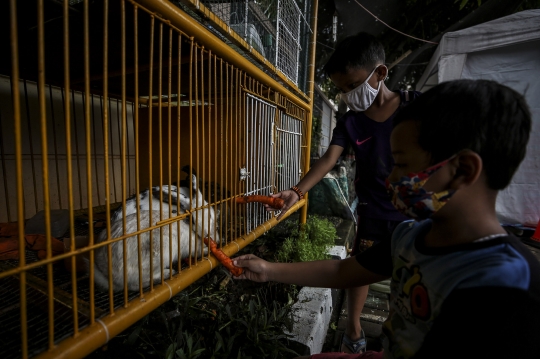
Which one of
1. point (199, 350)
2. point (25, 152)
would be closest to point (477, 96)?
point (199, 350)

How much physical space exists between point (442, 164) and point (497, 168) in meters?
0.14

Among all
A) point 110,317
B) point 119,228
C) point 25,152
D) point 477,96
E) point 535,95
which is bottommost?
point 110,317

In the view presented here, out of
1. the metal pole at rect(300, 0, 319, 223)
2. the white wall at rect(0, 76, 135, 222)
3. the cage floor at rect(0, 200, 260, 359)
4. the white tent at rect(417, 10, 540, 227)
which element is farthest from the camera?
the white tent at rect(417, 10, 540, 227)

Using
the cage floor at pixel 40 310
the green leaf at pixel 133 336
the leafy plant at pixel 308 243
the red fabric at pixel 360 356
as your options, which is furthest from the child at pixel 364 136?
the cage floor at pixel 40 310

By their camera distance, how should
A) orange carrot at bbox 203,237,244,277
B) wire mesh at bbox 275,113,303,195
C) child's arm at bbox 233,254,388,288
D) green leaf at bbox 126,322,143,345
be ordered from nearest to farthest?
child's arm at bbox 233,254,388,288 < orange carrot at bbox 203,237,244,277 < green leaf at bbox 126,322,143,345 < wire mesh at bbox 275,113,303,195

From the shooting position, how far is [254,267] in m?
1.28

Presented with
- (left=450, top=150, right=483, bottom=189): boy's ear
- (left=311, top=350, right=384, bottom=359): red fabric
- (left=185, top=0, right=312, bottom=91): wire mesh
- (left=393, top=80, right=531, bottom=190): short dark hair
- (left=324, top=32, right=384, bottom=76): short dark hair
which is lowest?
(left=311, top=350, right=384, bottom=359): red fabric

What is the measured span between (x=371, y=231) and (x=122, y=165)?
161cm

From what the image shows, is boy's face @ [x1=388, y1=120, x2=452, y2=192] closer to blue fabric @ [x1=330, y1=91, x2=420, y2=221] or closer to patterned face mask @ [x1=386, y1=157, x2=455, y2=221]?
patterned face mask @ [x1=386, y1=157, x2=455, y2=221]

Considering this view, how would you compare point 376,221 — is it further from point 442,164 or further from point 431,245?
point 442,164

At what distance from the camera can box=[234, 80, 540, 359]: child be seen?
67 centimetres

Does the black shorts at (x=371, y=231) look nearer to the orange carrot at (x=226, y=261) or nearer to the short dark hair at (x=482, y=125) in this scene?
the orange carrot at (x=226, y=261)

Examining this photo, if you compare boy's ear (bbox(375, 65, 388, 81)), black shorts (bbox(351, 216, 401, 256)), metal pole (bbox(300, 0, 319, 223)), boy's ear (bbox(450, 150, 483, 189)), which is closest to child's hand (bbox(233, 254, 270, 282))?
boy's ear (bbox(450, 150, 483, 189))

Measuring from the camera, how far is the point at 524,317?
66 centimetres
